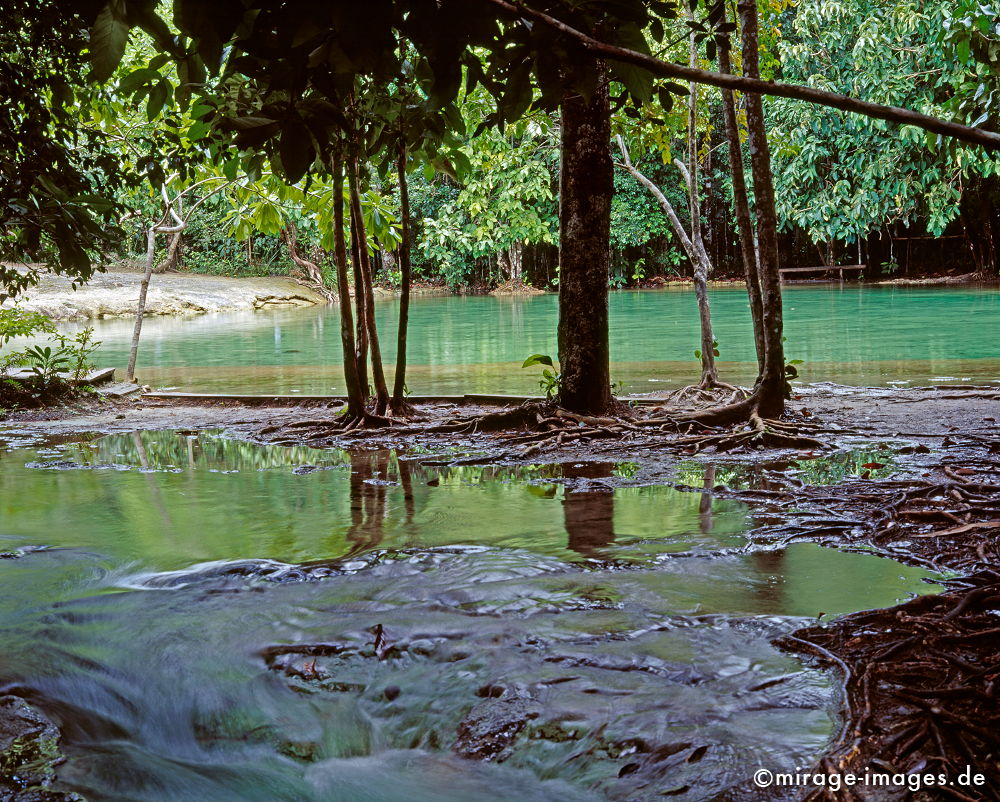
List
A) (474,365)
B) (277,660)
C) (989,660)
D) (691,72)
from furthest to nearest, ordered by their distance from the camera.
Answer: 1. (474,365)
2. (277,660)
3. (989,660)
4. (691,72)

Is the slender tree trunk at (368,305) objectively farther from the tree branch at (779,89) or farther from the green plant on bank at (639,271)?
the green plant on bank at (639,271)

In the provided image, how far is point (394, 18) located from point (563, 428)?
5123 mm

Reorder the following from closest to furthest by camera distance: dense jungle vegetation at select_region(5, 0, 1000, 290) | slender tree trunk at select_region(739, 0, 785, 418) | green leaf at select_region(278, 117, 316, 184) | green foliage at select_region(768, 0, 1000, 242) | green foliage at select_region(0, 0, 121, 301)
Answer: green leaf at select_region(278, 117, 316, 184), green foliage at select_region(0, 0, 121, 301), slender tree trunk at select_region(739, 0, 785, 418), dense jungle vegetation at select_region(5, 0, 1000, 290), green foliage at select_region(768, 0, 1000, 242)

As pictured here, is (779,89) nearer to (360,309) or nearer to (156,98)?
(156,98)

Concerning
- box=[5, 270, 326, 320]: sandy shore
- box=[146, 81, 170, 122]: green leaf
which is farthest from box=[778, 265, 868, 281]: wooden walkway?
box=[146, 81, 170, 122]: green leaf

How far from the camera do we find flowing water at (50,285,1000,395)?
12.4m

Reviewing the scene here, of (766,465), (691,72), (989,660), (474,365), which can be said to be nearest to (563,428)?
(766,465)

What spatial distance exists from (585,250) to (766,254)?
4.43 feet

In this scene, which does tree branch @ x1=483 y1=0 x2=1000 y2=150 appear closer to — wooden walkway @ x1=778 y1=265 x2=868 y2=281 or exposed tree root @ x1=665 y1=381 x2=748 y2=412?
exposed tree root @ x1=665 y1=381 x2=748 y2=412

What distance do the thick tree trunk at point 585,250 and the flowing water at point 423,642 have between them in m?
2.00

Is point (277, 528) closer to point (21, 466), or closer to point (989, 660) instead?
point (21, 466)

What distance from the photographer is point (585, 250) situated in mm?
7543

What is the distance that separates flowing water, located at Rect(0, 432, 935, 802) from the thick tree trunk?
78.6 inches

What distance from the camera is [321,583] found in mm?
4246
